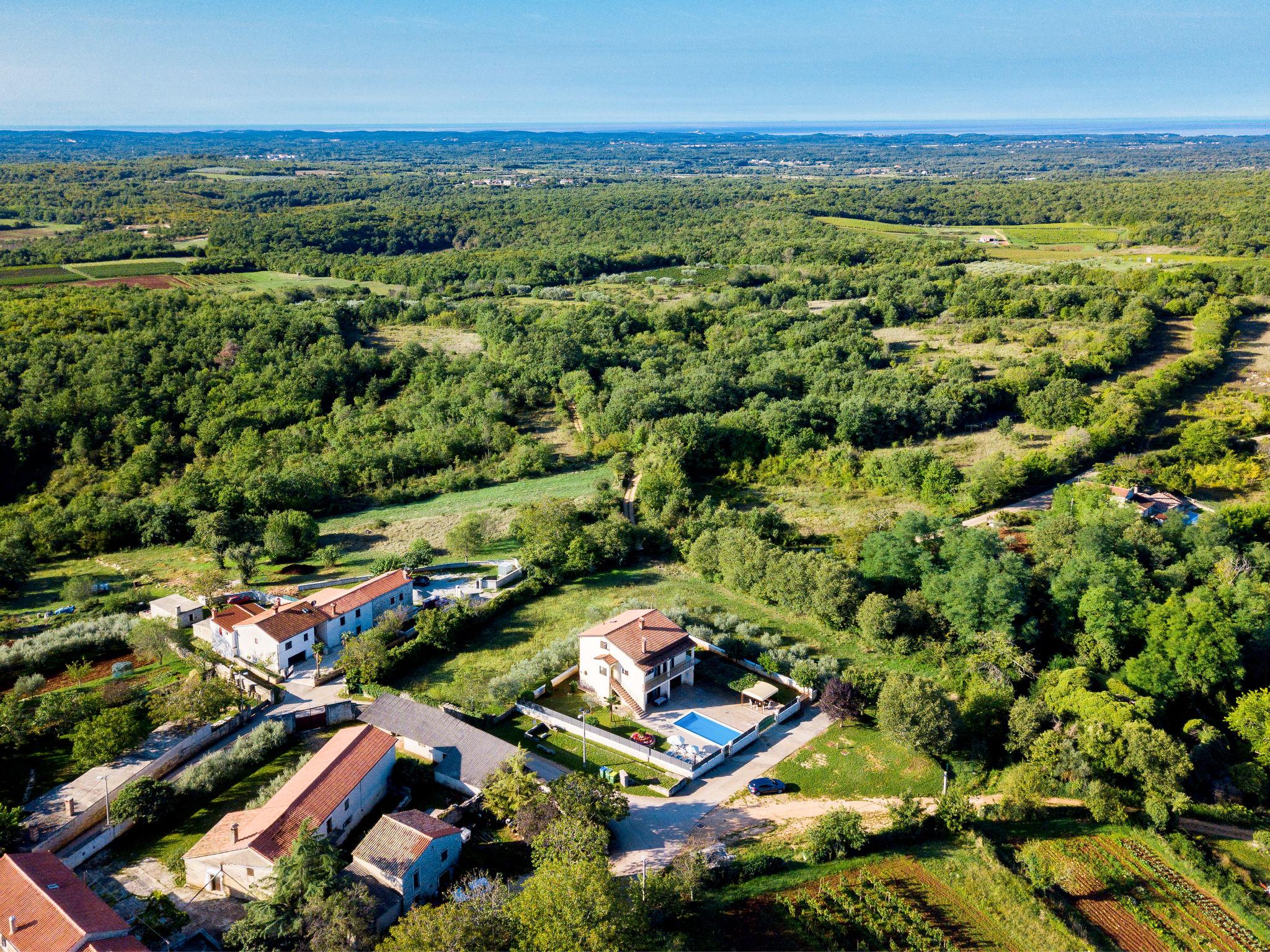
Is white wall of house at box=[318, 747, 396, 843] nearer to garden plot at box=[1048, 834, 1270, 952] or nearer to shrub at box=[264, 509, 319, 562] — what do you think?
garden plot at box=[1048, 834, 1270, 952]

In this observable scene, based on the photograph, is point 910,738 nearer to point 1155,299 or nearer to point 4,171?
point 1155,299

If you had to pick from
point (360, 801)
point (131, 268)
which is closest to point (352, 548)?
point (360, 801)

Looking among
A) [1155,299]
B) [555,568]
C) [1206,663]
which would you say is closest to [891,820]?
[1206,663]

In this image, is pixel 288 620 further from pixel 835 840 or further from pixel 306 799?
pixel 835 840

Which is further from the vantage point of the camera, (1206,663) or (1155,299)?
(1155,299)

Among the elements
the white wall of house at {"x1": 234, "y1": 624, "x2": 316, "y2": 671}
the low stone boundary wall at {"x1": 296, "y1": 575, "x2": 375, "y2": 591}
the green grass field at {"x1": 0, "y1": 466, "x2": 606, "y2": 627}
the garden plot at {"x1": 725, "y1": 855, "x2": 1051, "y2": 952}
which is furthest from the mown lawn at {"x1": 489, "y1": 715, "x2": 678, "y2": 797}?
the green grass field at {"x1": 0, "y1": 466, "x2": 606, "y2": 627}

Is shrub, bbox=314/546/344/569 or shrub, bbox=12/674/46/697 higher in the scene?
shrub, bbox=12/674/46/697
